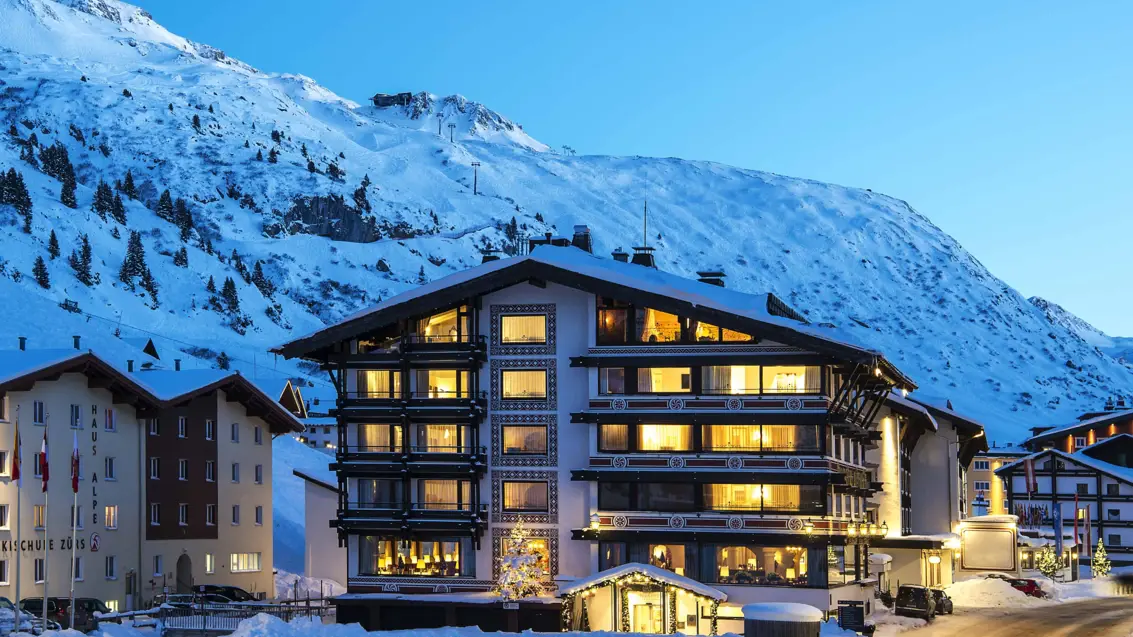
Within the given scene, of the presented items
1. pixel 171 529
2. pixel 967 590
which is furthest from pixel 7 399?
pixel 967 590

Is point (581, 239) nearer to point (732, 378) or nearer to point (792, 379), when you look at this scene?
point (732, 378)

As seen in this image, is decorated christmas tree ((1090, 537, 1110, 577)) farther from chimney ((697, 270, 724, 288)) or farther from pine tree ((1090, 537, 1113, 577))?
chimney ((697, 270, 724, 288))

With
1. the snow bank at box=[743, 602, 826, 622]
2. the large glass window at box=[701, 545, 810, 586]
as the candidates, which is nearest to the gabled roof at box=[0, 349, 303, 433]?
the large glass window at box=[701, 545, 810, 586]

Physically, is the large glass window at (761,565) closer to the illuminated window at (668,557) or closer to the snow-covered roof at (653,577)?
the illuminated window at (668,557)

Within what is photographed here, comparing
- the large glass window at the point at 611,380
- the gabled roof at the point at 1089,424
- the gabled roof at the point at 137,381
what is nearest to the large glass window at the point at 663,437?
the large glass window at the point at 611,380

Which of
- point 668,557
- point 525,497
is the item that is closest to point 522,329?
point 525,497

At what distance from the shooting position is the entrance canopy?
70.2 meters

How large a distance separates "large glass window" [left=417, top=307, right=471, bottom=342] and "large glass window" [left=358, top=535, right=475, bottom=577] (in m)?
9.66

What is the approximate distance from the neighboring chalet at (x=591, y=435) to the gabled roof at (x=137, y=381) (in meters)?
14.2

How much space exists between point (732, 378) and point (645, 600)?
10989 millimetres

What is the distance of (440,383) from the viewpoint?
78.1 m

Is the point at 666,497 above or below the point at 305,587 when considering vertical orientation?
above

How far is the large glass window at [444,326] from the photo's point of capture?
78062mm

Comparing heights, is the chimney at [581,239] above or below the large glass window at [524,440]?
above
